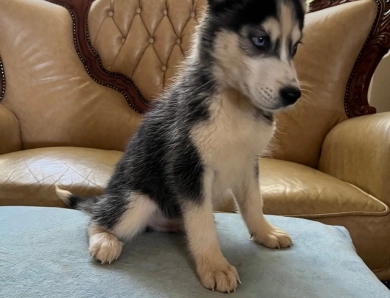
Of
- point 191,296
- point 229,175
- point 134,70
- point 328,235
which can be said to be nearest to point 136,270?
point 191,296

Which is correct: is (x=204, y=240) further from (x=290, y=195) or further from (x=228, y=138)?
(x=290, y=195)

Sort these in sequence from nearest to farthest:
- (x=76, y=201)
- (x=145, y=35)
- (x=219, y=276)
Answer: (x=219, y=276) → (x=76, y=201) → (x=145, y=35)

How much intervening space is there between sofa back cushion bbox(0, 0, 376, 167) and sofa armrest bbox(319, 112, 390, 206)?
0.19 m

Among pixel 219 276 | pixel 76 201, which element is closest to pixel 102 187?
pixel 76 201

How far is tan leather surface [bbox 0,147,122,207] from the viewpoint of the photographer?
6.13ft

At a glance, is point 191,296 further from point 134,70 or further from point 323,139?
point 134,70

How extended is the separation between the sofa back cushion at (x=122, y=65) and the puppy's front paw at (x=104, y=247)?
142 cm

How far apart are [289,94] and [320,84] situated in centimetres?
155

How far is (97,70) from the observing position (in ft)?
9.00

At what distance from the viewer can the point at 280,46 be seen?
3.82 feet

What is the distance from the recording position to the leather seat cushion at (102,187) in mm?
1823

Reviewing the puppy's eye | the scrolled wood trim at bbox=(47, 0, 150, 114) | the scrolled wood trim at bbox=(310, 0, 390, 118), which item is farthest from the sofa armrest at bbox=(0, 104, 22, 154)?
the scrolled wood trim at bbox=(310, 0, 390, 118)

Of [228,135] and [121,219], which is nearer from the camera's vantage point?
[228,135]

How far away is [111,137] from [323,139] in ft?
4.40
